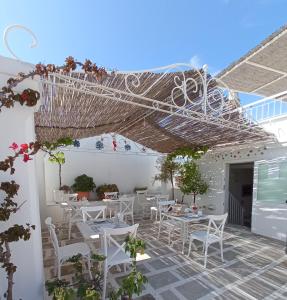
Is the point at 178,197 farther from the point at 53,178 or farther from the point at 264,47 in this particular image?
the point at 264,47

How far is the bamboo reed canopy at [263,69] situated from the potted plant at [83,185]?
6.71 meters

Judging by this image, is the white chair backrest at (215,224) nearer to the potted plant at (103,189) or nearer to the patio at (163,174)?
the patio at (163,174)

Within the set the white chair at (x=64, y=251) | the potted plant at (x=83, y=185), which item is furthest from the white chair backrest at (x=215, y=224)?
the potted plant at (x=83, y=185)

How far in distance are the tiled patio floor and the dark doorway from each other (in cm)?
223

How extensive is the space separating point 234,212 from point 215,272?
4312 mm

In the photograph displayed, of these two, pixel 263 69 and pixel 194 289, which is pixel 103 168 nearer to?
pixel 194 289

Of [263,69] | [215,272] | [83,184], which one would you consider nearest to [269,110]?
[263,69]

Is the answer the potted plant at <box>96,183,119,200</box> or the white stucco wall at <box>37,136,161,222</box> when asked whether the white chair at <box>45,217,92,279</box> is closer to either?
the white stucco wall at <box>37,136,161,222</box>

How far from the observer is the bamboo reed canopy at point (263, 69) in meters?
2.77

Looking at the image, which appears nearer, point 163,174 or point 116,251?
point 116,251

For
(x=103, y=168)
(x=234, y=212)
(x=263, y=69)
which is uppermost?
(x=263, y=69)

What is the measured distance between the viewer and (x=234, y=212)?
7.36 meters

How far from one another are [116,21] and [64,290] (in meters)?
4.78

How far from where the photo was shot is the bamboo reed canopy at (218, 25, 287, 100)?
2.77 m
